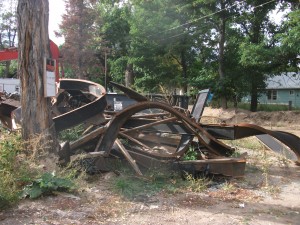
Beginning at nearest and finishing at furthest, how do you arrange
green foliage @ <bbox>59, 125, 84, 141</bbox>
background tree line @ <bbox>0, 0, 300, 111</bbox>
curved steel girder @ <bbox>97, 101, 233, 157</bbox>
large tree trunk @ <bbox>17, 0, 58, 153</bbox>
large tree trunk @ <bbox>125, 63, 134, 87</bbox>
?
large tree trunk @ <bbox>17, 0, 58, 153</bbox> < curved steel girder @ <bbox>97, 101, 233, 157</bbox> < green foliage @ <bbox>59, 125, 84, 141</bbox> < background tree line @ <bbox>0, 0, 300, 111</bbox> < large tree trunk @ <bbox>125, 63, 134, 87</bbox>

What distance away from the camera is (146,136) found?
8.53 m

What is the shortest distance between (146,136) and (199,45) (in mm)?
22308

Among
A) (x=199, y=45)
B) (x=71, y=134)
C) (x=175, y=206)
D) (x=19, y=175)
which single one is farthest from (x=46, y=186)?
(x=199, y=45)

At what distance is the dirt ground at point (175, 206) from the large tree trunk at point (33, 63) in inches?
51.7

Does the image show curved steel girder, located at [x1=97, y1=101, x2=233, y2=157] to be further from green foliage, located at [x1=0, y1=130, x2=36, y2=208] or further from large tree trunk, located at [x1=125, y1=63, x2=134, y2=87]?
large tree trunk, located at [x1=125, y1=63, x2=134, y2=87]

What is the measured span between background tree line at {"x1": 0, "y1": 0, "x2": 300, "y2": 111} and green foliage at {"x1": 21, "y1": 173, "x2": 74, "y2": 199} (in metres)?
17.6

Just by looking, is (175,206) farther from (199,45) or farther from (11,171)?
(199,45)

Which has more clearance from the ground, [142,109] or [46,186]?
[142,109]

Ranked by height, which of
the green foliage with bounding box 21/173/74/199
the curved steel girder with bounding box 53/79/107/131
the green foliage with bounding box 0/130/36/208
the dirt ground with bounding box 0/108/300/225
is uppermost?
the curved steel girder with bounding box 53/79/107/131

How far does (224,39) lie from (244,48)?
4637 millimetres

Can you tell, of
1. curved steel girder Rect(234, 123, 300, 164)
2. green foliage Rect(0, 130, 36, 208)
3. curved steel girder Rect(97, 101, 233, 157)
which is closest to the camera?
green foliage Rect(0, 130, 36, 208)

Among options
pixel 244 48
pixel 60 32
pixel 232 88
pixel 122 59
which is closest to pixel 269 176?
pixel 244 48

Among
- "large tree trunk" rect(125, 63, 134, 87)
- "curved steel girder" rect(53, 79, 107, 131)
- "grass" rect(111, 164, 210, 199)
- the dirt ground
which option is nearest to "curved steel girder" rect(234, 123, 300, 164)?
the dirt ground

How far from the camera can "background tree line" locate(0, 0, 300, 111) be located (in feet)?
79.7
